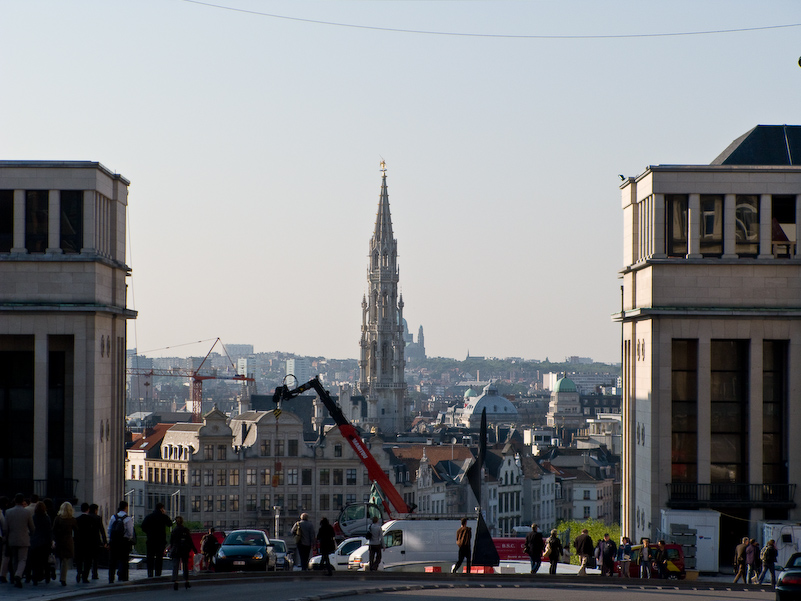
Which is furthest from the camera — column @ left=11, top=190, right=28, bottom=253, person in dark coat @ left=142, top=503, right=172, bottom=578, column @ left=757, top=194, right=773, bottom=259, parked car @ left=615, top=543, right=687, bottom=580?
column @ left=757, top=194, right=773, bottom=259

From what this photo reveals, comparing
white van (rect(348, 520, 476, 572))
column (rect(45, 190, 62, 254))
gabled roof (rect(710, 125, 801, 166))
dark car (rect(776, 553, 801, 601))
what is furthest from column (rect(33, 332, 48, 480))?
gabled roof (rect(710, 125, 801, 166))

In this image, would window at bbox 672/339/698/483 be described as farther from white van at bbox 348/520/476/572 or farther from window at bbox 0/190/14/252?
window at bbox 0/190/14/252

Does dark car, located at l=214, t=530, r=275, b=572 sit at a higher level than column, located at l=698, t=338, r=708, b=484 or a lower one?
lower

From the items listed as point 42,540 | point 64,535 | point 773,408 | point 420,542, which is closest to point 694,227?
point 773,408

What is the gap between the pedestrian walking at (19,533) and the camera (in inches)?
1276

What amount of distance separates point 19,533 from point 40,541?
2.17 feet

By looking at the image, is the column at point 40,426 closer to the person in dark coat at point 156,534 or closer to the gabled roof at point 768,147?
the person in dark coat at point 156,534

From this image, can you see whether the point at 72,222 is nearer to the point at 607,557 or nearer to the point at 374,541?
the point at 374,541

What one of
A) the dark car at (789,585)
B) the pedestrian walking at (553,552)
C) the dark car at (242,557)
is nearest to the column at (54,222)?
the dark car at (242,557)

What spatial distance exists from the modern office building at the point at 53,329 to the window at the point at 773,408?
82.1 feet

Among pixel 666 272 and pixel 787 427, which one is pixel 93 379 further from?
pixel 787 427

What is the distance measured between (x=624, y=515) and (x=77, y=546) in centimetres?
2879

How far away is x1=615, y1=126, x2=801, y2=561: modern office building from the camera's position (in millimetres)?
50594

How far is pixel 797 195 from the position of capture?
51.1 metres
